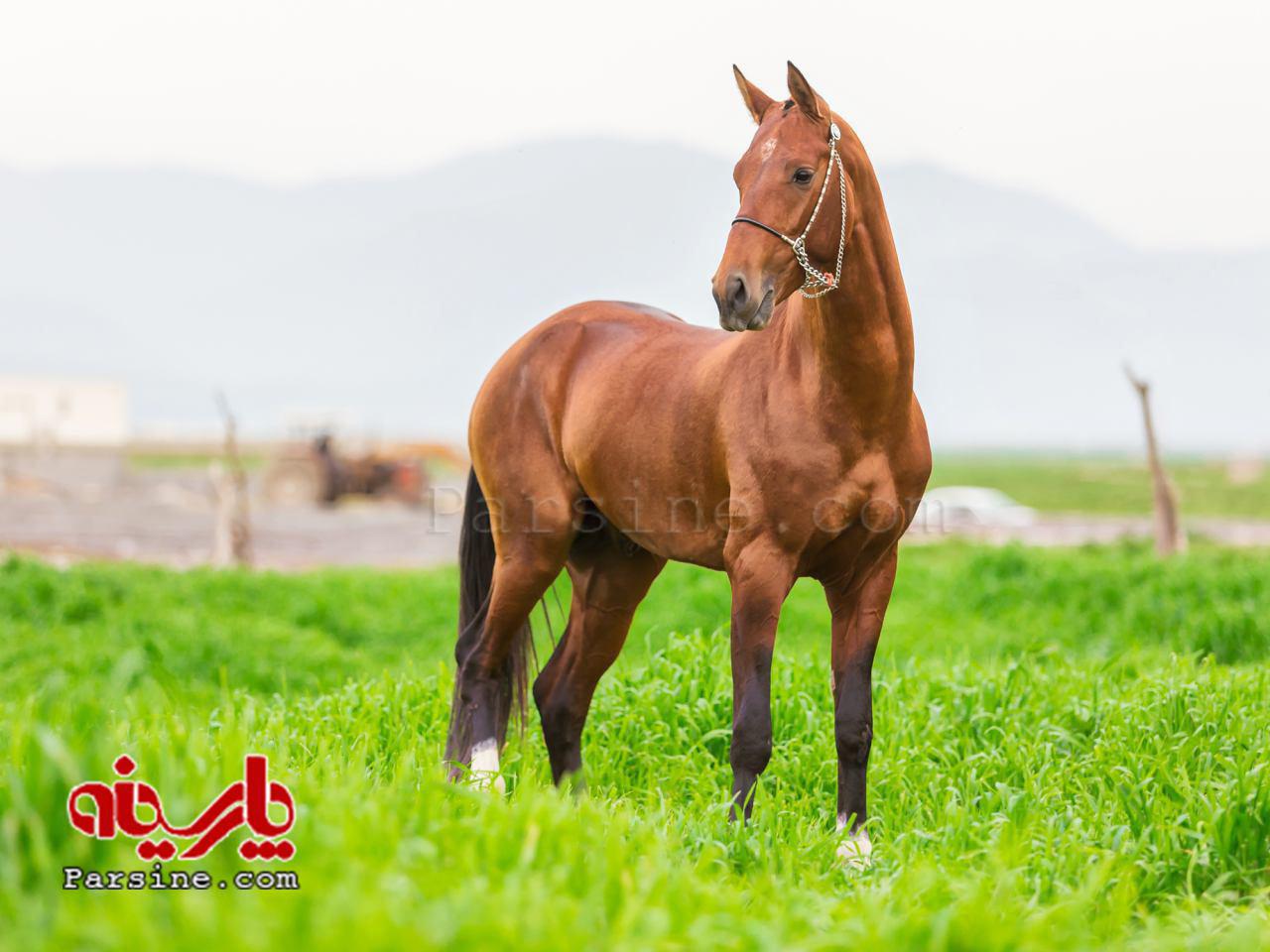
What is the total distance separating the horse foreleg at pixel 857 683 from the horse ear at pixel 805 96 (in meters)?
1.51

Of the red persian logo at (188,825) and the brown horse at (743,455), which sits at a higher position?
the brown horse at (743,455)

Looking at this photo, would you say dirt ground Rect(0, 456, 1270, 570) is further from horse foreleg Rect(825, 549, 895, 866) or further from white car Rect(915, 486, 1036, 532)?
horse foreleg Rect(825, 549, 895, 866)

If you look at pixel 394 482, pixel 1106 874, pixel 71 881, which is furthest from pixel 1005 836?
pixel 394 482

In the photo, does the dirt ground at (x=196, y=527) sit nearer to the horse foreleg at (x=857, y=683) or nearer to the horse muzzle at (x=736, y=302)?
the horse foreleg at (x=857, y=683)

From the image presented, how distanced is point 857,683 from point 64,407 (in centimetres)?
6013

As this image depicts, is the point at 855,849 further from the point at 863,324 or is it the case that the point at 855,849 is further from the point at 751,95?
the point at 751,95

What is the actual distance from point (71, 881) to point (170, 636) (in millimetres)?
6718

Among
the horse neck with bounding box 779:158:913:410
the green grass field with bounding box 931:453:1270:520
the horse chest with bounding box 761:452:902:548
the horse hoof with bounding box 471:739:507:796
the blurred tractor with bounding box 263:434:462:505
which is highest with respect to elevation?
the horse neck with bounding box 779:158:913:410

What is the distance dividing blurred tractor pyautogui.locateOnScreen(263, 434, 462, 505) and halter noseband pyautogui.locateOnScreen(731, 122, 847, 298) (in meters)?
27.3

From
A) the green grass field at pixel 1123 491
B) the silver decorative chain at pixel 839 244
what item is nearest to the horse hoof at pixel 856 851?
the silver decorative chain at pixel 839 244

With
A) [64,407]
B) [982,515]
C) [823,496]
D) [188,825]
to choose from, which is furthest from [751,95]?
[64,407]

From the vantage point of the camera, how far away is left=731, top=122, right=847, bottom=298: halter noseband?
3.71 m

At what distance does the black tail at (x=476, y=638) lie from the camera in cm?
494

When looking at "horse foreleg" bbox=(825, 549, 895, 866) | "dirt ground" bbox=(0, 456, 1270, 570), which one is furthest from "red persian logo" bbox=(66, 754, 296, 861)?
"dirt ground" bbox=(0, 456, 1270, 570)
